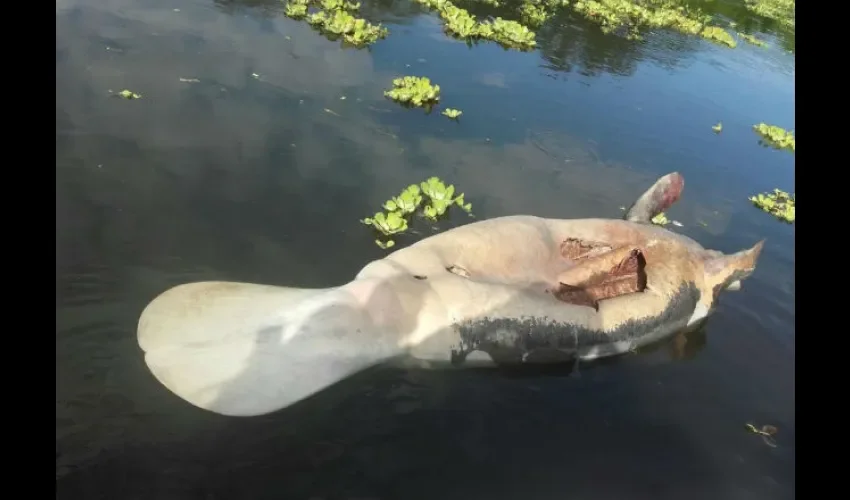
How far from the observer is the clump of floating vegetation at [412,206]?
7426 millimetres

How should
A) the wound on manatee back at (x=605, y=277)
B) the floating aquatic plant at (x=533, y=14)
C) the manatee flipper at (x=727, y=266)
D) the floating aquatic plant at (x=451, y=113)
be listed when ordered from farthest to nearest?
the floating aquatic plant at (x=533, y=14) < the floating aquatic plant at (x=451, y=113) < the manatee flipper at (x=727, y=266) < the wound on manatee back at (x=605, y=277)

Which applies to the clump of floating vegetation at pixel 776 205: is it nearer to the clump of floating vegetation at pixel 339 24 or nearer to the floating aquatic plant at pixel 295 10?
the clump of floating vegetation at pixel 339 24

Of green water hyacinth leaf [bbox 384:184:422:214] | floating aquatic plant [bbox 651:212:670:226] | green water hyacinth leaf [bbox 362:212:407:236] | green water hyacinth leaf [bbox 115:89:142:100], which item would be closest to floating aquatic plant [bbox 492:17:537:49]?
floating aquatic plant [bbox 651:212:670:226]

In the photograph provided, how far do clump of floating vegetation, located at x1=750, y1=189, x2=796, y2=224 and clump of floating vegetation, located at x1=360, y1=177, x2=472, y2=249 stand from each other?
20.3 feet

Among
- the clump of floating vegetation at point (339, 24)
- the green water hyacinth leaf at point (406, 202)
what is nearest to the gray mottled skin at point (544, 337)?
the green water hyacinth leaf at point (406, 202)

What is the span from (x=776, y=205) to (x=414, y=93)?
6.91m

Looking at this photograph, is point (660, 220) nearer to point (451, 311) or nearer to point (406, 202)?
point (406, 202)

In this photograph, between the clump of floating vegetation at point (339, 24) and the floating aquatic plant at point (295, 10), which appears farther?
the floating aquatic plant at point (295, 10)

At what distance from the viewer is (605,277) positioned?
7.07 m

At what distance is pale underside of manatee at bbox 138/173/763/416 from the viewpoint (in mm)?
4793

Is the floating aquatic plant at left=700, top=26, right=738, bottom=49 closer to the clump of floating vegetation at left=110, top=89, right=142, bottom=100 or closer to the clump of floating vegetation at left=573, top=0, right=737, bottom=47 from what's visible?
the clump of floating vegetation at left=573, top=0, right=737, bottom=47

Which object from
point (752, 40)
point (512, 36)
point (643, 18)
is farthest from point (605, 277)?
point (752, 40)

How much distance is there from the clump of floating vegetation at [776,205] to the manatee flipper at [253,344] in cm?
888
